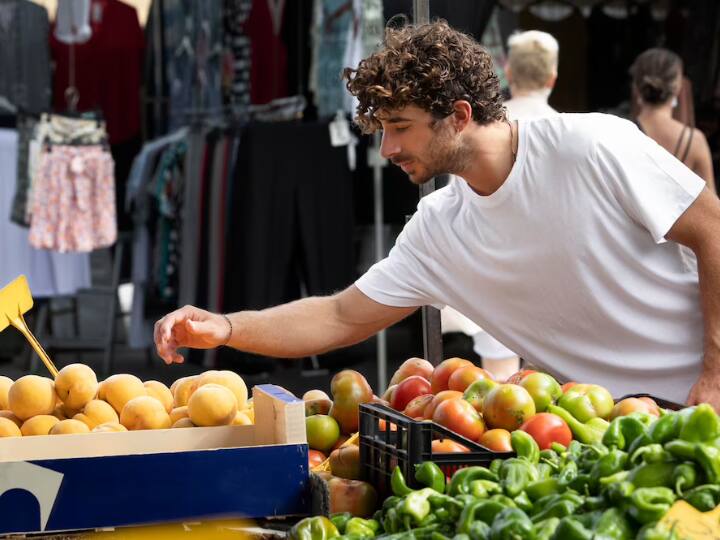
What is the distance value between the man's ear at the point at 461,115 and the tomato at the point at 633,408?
27.4 inches

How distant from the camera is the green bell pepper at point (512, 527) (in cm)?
138

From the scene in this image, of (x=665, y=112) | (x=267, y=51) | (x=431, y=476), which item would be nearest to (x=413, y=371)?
(x=431, y=476)

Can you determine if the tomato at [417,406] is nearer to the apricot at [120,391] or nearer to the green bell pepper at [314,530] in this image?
the green bell pepper at [314,530]

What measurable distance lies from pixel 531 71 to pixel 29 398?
115 inches

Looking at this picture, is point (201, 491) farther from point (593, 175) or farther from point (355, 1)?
point (355, 1)

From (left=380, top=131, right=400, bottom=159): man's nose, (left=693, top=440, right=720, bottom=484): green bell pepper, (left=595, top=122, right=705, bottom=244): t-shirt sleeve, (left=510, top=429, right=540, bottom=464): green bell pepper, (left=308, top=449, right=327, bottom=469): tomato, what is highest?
(left=380, top=131, right=400, bottom=159): man's nose

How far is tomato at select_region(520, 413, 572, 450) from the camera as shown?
5.81 ft

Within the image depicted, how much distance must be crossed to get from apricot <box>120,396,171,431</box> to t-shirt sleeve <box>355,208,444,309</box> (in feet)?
2.25

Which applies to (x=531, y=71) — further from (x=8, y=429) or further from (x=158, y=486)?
(x=158, y=486)

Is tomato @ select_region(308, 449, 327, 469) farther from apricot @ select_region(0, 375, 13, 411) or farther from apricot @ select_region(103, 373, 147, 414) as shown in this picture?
apricot @ select_region(0, 375, 13, 411)

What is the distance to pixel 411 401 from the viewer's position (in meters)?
2.11

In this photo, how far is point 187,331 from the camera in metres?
2.28

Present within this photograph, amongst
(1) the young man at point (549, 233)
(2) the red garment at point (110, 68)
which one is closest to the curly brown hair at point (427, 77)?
(1) the young man at point (549, 233)

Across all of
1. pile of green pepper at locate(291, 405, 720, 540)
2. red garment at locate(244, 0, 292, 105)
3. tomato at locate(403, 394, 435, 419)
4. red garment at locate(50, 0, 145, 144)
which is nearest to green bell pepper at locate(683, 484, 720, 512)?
pile of green pepper at locate(291, 405, 720, 540)
